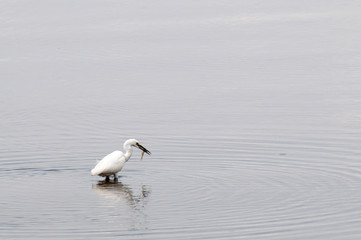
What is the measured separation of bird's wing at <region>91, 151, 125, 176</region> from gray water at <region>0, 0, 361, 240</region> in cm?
22

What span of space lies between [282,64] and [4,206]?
11542 millimetres

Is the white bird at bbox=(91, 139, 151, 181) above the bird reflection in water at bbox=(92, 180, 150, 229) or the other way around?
above

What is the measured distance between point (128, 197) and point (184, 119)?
16.4ft

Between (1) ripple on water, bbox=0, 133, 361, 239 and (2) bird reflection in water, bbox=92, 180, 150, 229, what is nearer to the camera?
(1) ripple on water, bbox=0, 133, 361, 239

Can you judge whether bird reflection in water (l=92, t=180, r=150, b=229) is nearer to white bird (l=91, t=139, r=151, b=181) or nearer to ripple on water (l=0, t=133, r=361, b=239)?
ripple on water (l=0, t=133, r=361, b=239)

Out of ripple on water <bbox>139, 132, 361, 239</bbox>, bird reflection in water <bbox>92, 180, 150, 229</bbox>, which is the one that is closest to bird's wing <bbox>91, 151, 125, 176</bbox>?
bird reflection in water <bbox>92, 180, 150, 229</bbox>

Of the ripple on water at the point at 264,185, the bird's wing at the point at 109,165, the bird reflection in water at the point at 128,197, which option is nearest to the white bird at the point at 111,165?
the bird's wing at the point at 109,165

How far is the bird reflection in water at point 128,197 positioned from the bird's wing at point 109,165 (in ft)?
0.66

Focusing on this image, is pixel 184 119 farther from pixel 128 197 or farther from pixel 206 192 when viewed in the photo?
pixel 206 192

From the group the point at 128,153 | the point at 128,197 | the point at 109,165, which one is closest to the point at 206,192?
the point at 128,197

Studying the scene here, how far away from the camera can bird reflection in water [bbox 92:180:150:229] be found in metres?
12.3

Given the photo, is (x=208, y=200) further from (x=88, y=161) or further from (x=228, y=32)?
(x=228, y=32)

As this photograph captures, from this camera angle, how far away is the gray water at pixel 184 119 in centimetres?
1229

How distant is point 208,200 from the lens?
42.9 feet
